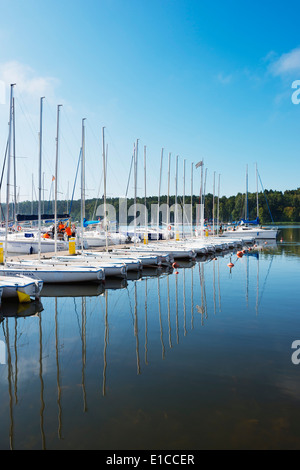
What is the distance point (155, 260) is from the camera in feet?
82.6

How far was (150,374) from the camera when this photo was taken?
8305mm

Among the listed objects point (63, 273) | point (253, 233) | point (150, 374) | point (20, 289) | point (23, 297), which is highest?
point (253, 233)

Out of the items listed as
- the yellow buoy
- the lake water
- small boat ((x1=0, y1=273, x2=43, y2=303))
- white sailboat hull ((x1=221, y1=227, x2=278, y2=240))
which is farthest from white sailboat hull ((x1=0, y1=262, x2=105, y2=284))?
white sailboat hull ((x1=221, y1=227, x2=278, y2=240))

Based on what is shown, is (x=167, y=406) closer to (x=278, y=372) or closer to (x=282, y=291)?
(x=278, y=372)

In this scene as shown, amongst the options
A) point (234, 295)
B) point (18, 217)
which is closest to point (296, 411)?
point (234, 295)

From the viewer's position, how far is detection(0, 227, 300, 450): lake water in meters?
5.94

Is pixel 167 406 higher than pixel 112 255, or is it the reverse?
pixel 112 255

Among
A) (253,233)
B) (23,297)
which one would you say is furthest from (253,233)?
(23,297)

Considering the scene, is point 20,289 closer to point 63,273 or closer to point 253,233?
point 63,273

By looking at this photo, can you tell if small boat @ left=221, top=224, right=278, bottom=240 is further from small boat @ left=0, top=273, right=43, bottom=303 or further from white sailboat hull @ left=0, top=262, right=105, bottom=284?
small boat @ left=0, top=273, right=43, bottom=303

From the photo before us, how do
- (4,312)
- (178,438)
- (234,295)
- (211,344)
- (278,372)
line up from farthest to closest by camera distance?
1. (234,295)
2. (4,312)
3. (211,344)
4. (278,372)
5. (178,438)

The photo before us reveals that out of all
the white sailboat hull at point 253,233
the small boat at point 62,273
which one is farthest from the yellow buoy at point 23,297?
the white sailboat hull at point 253,233

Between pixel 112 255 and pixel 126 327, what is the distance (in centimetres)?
1231
